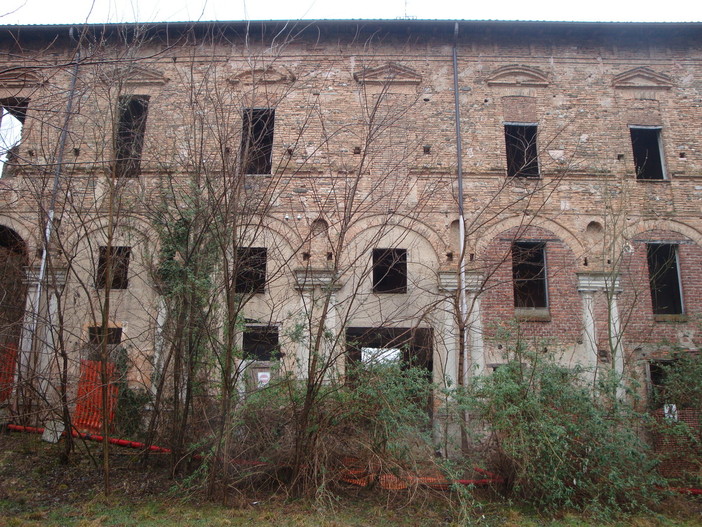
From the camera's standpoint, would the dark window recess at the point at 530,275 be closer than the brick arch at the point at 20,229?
Yes

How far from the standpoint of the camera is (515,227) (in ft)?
40.1

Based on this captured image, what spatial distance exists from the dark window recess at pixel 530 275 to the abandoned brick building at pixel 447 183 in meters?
0.05

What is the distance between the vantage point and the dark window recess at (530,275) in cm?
1211

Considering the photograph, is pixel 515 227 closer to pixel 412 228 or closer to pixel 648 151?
pixel 412 228

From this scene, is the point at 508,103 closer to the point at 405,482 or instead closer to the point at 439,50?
the point at 439,50

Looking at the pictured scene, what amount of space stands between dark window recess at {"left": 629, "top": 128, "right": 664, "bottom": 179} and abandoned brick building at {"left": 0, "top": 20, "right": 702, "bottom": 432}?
0.16ft

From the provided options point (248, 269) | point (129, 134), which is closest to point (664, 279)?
point (248, 269)

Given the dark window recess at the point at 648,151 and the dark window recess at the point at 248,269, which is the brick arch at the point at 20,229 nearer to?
the dark window recess at the point at 248,269

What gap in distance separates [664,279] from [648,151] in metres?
3.12

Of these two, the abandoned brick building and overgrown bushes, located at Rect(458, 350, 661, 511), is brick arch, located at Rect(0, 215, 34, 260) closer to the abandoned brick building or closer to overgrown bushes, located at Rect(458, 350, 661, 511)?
the abandoned brick building

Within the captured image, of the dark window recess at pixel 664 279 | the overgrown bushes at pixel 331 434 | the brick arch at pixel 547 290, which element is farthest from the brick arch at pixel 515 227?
the overgrown bushes at pixel 331 434

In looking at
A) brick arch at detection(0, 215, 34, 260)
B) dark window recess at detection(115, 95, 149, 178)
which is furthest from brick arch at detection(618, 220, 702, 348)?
brick arch at detection(0, 215, 34, 260)

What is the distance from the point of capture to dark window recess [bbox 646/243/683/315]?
39.8ft

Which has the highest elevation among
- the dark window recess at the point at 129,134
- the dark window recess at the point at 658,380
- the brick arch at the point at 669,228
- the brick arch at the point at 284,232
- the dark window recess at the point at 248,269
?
the dark window recess at the point at 129,134
